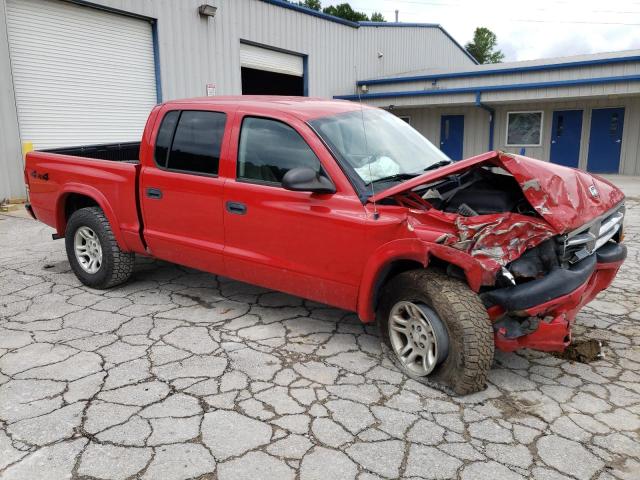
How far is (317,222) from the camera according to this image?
3.64 meters

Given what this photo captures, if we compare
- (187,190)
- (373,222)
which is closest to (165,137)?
(187,190)

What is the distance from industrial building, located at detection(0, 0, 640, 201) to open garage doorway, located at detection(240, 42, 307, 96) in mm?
47

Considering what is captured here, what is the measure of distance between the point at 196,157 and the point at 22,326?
1981 mm

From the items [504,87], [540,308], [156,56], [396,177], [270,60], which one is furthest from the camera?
[504,87]

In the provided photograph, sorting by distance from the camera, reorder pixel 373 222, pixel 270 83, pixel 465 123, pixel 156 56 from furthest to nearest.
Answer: pixel 465 123 → pixel 270 83 → pixel 156 56 → pixel 373 222

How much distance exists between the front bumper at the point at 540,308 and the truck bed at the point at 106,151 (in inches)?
178

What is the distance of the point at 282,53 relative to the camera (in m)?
17.6

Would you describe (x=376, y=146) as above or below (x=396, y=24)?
below

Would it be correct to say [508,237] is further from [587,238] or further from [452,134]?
[452,134]

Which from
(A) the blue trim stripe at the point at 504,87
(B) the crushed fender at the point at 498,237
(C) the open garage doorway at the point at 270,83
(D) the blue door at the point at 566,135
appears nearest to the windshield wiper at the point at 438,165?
(B) the crushed fender at the point at 498,237

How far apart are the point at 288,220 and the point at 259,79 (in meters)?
16.4

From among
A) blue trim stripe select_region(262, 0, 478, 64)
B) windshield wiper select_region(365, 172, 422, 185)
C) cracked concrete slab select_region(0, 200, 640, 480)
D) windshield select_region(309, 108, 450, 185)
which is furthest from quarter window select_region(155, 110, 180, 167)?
blue trim stripe select_region(262, 0, 478, 64)

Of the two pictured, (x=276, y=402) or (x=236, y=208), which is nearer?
(x=276, y=402)

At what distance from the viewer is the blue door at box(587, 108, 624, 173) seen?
1759 centimetres
